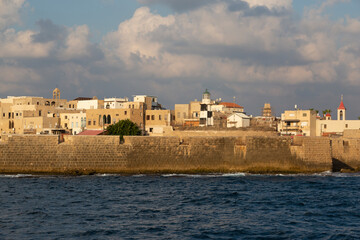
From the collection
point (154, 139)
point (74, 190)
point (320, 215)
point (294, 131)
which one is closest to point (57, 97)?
→ point (294, 131)

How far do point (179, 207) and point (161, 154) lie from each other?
14937 mm

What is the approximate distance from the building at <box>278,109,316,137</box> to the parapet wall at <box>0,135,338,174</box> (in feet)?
68.4

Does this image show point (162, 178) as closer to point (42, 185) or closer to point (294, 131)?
point (42, 185)

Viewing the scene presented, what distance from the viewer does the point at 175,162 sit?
146ft

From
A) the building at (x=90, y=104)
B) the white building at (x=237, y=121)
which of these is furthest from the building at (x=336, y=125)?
the building at (x=90, y=104)

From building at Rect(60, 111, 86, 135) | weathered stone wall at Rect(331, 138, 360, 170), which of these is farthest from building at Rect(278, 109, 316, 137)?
building at Rect(60, 111, 86, 135)

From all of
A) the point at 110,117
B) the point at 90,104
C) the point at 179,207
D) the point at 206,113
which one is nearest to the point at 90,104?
the point at 90,104

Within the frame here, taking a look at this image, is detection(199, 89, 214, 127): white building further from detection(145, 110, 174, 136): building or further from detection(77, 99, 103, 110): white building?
detection(77, 99, 103, 110): white building

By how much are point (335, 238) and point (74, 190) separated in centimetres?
1841

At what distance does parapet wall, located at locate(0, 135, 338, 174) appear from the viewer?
43.1 m

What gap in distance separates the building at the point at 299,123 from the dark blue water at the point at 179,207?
23.6m

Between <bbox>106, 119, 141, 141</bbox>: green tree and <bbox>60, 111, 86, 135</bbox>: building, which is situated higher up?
<bbox>60, 111, 86, 135</bbox>: building

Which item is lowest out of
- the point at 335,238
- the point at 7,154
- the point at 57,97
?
the point at 335,238

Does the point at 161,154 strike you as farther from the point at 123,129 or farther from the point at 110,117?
the point at 110,117
